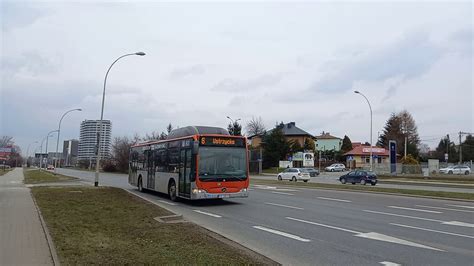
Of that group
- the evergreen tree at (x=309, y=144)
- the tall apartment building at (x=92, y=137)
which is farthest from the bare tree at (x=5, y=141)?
the evergreen tree at (x=309, y=144)

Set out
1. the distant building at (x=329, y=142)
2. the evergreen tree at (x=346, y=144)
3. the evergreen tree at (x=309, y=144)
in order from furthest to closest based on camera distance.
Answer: the distant building at (x=329, y=142), the evergreen tree at (x=346, y=144), the evergreen tree at (x=309, y=144)

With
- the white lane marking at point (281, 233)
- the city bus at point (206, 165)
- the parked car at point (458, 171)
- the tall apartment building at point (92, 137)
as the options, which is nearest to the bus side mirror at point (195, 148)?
the city bus at point (206, 165)

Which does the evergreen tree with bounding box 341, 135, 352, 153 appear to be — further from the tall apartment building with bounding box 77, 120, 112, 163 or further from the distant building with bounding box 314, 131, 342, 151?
the tall apartment building with bounding box 77, 120, 112, 163

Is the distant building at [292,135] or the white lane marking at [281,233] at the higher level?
the distant building at [292,135]

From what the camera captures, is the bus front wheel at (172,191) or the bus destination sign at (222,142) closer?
the bus destination sign at (222,142)

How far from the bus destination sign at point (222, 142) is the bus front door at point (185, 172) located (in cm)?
78

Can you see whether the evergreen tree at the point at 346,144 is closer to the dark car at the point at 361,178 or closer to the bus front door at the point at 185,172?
the dark car at the point at 361,178

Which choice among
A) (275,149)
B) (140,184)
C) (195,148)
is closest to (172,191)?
(195,148)

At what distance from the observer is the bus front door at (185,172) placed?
682 inches

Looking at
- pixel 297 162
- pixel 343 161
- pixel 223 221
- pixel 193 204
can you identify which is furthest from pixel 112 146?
pixel 223 221

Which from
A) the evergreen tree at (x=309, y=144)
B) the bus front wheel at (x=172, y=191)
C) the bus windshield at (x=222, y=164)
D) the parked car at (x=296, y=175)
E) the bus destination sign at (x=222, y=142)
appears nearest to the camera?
the bus windshield at (x=222, y=164)

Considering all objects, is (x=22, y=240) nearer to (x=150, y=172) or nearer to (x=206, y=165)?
(x=206, y=165)

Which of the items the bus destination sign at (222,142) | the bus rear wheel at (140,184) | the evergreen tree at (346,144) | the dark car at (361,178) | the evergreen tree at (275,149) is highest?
the evergreen tree at (346,144)

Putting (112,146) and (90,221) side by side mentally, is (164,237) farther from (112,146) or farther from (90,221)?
(112,146)
